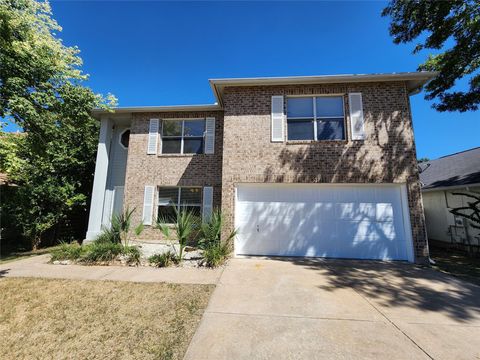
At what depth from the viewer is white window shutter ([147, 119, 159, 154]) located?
10391 millimetres

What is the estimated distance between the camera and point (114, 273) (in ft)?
20.2

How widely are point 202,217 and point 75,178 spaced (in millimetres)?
6643

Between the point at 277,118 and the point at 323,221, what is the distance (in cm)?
399

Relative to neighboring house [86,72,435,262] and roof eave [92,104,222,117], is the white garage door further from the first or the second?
roof eave [92,104,222,117]

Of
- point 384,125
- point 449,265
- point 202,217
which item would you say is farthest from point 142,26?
point 449,265

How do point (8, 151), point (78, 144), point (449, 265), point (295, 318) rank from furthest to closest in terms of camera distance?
point (78, 144) < point (449, 265) < point (8, 151) < point (295, 318)

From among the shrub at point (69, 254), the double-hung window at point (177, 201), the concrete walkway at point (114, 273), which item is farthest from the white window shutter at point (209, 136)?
the shrub at point (69, 254)

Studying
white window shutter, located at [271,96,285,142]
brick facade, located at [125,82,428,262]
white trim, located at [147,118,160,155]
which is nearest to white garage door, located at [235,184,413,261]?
brick facade, located at [125,82,428,262]

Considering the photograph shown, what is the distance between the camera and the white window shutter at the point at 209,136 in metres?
10.1

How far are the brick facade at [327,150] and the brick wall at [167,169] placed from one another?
1499 mm

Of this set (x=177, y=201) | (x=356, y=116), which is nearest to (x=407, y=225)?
(x=356, y=116)

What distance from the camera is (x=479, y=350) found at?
2955 mm

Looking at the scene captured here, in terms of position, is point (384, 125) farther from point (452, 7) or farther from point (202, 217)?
point (202, 217)

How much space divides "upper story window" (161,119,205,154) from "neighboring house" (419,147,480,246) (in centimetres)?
1140
